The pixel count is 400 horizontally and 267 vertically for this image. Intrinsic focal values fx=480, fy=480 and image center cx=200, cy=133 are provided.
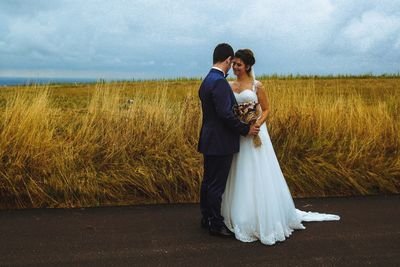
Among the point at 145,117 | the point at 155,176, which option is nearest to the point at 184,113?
the point at 145,117

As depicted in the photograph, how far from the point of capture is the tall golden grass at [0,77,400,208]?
589cm

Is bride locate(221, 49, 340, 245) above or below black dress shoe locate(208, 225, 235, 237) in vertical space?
above

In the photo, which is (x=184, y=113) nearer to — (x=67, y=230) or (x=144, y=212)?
(x=144, y=212)

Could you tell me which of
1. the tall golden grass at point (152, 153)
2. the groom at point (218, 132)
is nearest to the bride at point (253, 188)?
the groom at point (218, 132)

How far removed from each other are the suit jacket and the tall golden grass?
1.74m

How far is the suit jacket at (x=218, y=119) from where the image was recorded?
4.27 metres

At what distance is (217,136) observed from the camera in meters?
4.44

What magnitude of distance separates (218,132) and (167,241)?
1101 mm

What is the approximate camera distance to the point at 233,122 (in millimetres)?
4309

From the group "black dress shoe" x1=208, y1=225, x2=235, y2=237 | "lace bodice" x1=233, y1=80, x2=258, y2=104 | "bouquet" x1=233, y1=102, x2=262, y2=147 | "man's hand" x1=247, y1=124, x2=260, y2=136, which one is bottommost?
"black dress shoe" x1=208, y1=225, x2=235, y2=237

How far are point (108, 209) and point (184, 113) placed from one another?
2367 millimetres

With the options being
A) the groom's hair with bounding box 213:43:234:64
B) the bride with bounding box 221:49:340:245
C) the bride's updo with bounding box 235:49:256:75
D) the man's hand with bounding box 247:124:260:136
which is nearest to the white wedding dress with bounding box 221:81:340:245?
Answer: the bride with bounding box 221:49:340:245

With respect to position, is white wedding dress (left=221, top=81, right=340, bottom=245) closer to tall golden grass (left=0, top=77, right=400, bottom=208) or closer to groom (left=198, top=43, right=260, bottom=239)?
groom (left=198, top=43, right=260, bottom=239)

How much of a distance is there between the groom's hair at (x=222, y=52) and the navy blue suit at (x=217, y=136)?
111 millimetres
